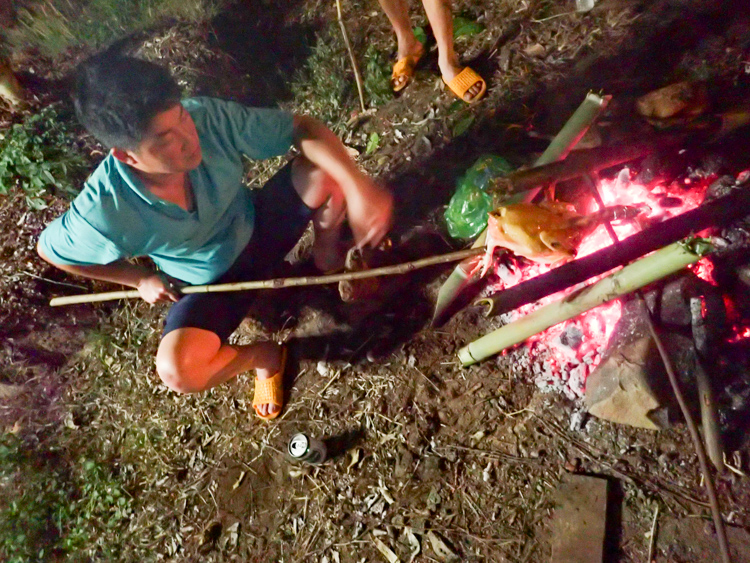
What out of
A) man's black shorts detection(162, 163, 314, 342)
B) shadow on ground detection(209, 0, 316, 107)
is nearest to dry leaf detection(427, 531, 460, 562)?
man's black shorts detection(162, 163, 314, 342)

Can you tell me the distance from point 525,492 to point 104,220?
8.76 ft

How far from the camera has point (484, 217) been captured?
10.8 feet

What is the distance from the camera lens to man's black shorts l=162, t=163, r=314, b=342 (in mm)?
3201

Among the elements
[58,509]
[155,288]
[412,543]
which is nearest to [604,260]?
[412,543]

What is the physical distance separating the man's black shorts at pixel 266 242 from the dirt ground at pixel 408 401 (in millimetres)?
524

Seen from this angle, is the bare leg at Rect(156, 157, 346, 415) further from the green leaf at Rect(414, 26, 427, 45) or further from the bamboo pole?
the green leaf at Rect(414, 26, 427, 45)

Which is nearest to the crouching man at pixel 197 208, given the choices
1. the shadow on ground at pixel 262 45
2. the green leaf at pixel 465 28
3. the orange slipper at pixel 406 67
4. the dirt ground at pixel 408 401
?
the dirt ground at pixel 408 401

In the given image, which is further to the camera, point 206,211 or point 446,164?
point 446,164

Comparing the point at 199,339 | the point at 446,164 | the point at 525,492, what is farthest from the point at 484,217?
the point at 199,339

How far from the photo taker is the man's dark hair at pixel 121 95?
6.91ft

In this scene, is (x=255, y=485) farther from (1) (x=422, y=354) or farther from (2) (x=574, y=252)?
(2) (x=574, y=252)

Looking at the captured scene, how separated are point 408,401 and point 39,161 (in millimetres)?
4385

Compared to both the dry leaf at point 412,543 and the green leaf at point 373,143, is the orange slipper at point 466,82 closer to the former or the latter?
the green leaf at point 373,143

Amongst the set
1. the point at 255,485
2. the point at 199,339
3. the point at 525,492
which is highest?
the point at 199,339
